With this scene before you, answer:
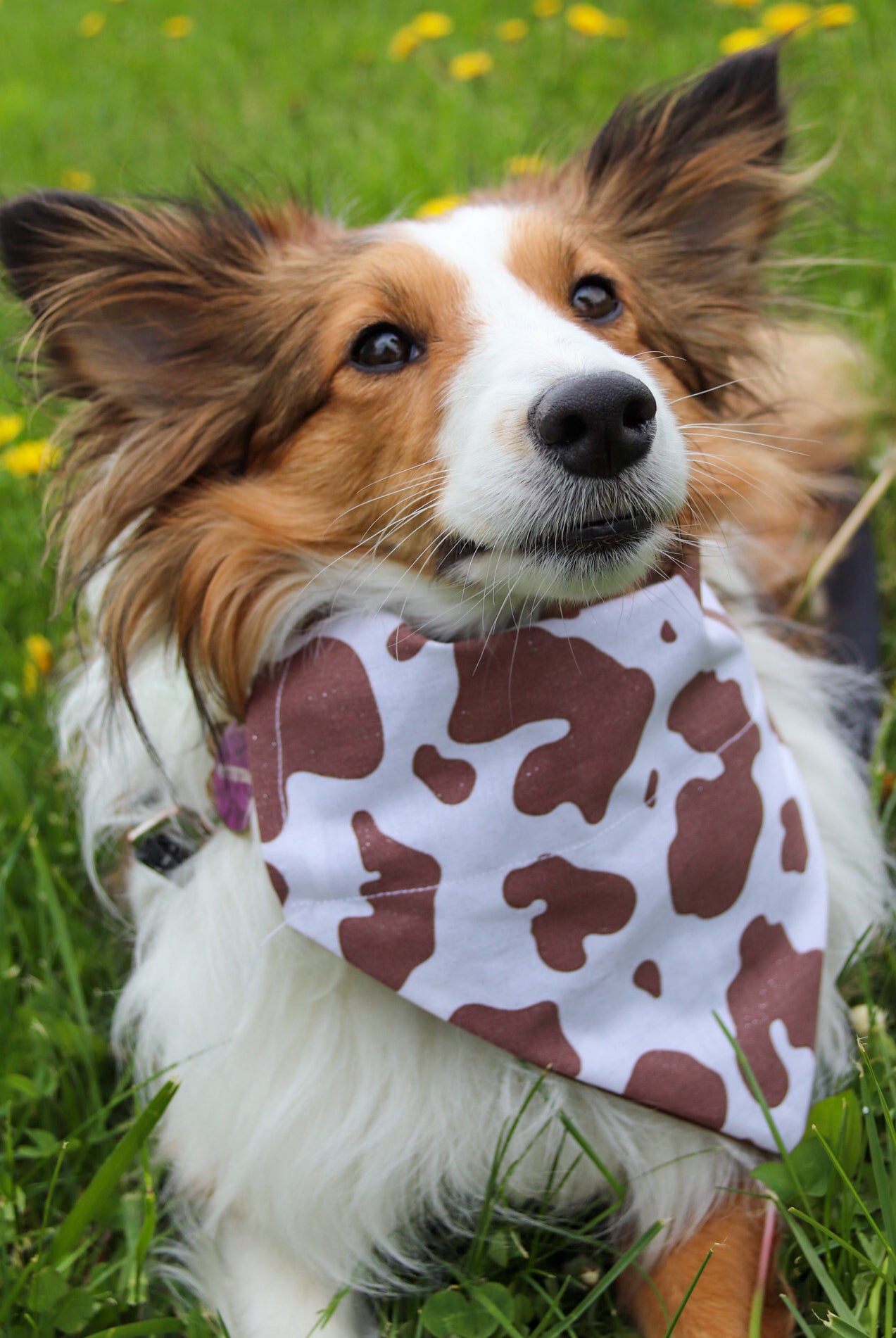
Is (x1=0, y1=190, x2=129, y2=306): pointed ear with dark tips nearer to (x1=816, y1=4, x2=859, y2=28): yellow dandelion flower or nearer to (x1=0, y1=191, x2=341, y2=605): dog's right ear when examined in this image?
(x1=0, y1=191, x2=341, y2=605): dog's right ear

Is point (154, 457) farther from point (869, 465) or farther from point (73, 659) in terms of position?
point (869, 465)

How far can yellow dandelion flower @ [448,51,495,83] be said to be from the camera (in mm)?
6172

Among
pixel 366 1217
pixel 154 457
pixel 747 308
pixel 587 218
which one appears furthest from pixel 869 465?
pixel 366 1217

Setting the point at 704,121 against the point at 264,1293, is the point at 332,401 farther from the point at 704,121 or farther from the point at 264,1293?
the point at 264,1293

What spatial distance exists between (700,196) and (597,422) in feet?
3.58

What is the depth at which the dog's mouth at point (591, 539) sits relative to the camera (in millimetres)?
1827

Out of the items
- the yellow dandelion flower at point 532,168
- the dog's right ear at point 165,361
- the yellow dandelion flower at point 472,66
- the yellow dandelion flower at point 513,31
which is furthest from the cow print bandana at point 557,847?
the yellow dandelion flower at point 513,31

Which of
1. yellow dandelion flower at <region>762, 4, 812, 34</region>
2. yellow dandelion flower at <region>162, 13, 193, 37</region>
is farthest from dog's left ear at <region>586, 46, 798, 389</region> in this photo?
yellow dandelion flower at <region>162, 13, 193, 37</region>

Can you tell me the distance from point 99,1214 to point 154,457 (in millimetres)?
1369

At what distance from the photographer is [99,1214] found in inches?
80.8

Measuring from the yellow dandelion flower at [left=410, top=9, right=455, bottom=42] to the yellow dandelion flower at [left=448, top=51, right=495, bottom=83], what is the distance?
253 millimetres

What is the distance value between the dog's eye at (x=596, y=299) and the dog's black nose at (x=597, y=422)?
1.72 feet

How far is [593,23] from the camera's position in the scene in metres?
6.06

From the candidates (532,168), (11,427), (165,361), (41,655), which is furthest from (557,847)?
(11,427)
